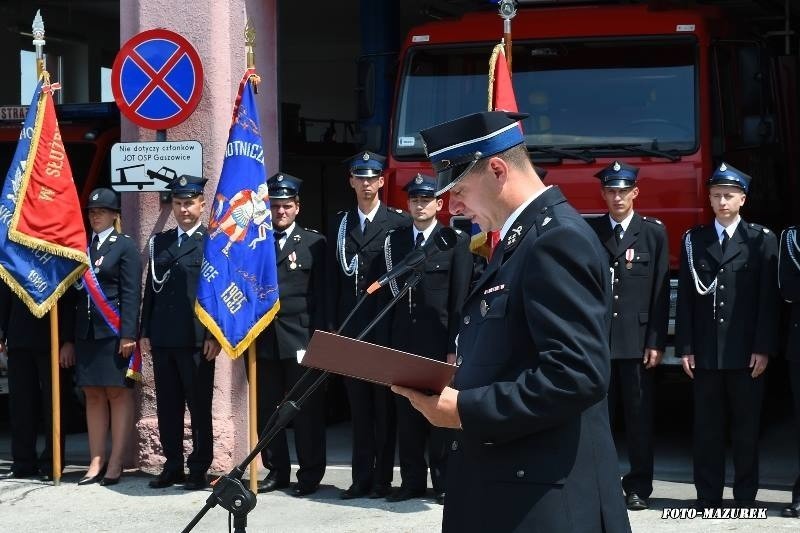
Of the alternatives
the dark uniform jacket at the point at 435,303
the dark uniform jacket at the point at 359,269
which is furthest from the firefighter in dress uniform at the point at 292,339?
the dark uniform jacket at the point at 435,303

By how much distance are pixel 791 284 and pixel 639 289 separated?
888 millimetres

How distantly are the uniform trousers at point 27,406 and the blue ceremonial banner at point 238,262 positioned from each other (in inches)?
59.6

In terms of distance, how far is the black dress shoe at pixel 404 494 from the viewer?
802 centimetres

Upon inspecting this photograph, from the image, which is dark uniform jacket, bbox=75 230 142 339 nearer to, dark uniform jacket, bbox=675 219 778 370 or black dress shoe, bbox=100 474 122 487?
black dress shoe, bbox=100 474 122 487

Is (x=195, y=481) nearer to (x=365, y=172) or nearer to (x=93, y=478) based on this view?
(x=93, y=478)

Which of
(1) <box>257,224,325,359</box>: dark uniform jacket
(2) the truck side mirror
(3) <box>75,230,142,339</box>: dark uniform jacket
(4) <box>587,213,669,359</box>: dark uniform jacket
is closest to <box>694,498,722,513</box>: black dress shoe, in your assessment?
(4) <box>587,213,669,359</box>: dark uniform jacket

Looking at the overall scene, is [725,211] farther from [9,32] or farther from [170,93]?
[9,32]

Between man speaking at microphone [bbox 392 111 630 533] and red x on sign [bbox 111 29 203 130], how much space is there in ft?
18.7

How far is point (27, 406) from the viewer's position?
Result: 906cm

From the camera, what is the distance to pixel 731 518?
290 inches

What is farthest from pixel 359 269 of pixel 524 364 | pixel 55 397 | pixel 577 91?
pixel 524 364

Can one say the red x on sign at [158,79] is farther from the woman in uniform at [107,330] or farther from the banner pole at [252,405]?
the banner pole at [252,405]

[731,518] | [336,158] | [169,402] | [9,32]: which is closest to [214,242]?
[169,402]

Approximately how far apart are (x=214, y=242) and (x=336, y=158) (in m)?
7.05
